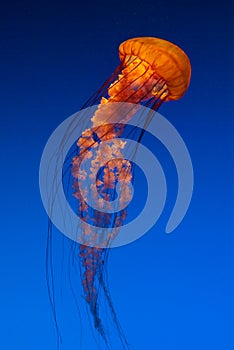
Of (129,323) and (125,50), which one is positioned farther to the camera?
(129,323)

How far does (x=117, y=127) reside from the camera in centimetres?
313

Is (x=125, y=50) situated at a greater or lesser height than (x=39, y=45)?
lesser

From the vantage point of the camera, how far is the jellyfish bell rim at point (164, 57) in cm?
302

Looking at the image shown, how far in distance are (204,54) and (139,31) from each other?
389 mm

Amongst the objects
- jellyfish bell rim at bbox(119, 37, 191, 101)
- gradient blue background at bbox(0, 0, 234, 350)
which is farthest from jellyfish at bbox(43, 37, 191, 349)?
gradient blue background at bbox(0, 0, 234, 350)

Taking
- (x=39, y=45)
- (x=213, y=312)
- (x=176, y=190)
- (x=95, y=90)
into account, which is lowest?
(x=213, y=312)

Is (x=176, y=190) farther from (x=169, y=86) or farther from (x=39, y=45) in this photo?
(x=39, y=45)

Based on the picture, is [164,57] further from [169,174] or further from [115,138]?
[169,174]

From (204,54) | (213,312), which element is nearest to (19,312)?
(213,312)

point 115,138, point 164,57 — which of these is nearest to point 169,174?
point 115,138

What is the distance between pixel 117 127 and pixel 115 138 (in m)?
0.07

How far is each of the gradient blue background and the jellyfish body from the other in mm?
234

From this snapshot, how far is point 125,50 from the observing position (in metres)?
3.14

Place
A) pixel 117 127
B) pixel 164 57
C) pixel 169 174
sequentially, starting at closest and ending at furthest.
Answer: pixel 164 57
pixel 117 127
pixel 169 174
